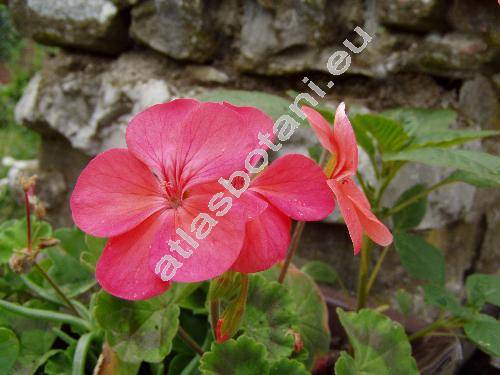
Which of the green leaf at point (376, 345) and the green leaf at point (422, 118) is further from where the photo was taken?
the green leaf at point (422, 118)

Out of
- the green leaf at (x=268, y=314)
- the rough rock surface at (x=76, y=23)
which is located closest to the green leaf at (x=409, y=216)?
the green leaf at (x=268, y=314)

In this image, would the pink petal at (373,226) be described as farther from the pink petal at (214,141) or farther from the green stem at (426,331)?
the green stem at (426,331)

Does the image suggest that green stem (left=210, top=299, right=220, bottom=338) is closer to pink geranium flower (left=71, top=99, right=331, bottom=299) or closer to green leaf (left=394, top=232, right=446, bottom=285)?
pink geranium flower (left=71, top=99, right=331, bottom=299)

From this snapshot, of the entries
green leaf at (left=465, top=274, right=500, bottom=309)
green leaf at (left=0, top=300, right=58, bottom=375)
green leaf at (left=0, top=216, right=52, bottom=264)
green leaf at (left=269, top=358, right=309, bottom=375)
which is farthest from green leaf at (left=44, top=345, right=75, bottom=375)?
green leaf at (left=465, top=274, right=500, bottom=309)

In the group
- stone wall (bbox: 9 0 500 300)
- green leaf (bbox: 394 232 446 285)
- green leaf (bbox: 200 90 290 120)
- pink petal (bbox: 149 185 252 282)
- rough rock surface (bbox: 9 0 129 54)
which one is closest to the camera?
pink petal (bbox: 149 185 252 282)

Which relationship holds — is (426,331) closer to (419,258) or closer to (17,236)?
(419,258)
